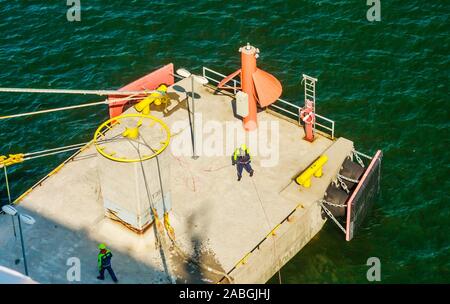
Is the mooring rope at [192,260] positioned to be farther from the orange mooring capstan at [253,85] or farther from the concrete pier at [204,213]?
the orange mooring capstan at [253,85]

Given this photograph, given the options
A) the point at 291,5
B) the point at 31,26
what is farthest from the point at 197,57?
the point at 31,26

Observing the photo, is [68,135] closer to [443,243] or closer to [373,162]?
[373,162]

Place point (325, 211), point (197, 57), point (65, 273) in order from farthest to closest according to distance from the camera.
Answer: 1. point (197, 57)
2. point (325, 211)
3. point (65, 273)

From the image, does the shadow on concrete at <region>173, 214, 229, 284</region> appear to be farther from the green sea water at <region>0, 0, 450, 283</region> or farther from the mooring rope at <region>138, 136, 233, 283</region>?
the green sea water at <region>0, 0, 450, 283</region>

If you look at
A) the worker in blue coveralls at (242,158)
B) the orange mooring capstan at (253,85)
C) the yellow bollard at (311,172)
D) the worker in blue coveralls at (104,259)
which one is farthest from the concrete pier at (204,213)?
the orange mooring capstan at (253,85)

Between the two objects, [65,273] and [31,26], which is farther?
[31,26]

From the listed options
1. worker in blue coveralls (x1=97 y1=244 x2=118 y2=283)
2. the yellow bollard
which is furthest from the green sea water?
Answer: worker in blue coveralls (x1=97 y1=244 x2=118 y2=283)
